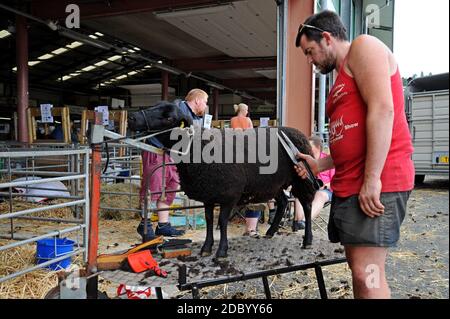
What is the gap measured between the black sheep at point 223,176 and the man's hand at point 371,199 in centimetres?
110

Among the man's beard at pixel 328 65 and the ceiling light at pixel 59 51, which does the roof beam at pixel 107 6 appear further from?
the ceiling light at pixel 59 51

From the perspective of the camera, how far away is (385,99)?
4.75 ft

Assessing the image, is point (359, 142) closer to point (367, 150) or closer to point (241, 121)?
point (367, 150)

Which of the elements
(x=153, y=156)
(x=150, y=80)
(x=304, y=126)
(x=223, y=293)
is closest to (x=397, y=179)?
(x=223, y=293)

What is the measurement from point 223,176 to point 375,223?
1382 millimetres

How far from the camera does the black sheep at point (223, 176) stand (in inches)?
95.9

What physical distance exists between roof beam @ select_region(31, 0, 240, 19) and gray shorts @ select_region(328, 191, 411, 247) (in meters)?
6.55

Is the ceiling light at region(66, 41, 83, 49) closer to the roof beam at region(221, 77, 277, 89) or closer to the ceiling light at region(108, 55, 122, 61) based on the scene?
the ceiling light at region(108, 55, 122, 61)

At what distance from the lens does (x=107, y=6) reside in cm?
839

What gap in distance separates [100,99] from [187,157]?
23746mm

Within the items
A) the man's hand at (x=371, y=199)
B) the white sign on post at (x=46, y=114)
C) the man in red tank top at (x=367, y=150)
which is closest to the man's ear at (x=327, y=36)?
the man in red tank top at (x=367, y=150)

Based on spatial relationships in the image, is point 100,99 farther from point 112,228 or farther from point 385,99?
point 385,99
